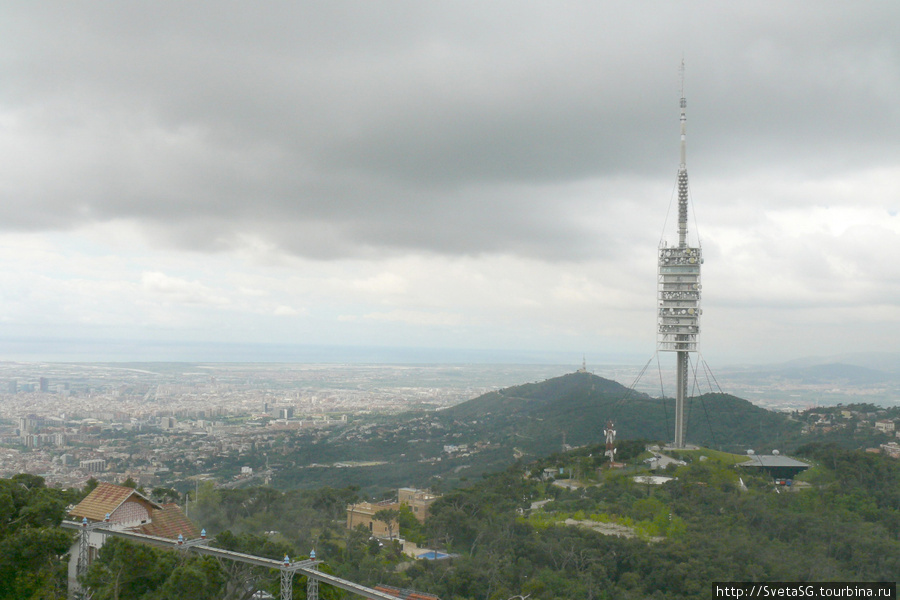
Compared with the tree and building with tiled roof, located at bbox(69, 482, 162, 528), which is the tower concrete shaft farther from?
the tree

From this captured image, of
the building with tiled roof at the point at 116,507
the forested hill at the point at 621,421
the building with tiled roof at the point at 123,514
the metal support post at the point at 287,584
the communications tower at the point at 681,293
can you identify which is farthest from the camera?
the forested hill at the point at 621,421

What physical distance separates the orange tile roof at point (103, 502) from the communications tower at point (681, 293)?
32.8 m

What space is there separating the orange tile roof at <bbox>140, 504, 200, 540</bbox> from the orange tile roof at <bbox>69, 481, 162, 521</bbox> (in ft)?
1.34

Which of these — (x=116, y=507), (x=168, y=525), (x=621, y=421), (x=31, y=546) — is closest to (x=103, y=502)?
(x=116, y=507)

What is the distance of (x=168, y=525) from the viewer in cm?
2027

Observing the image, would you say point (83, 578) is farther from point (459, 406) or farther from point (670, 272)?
point (459, 406)

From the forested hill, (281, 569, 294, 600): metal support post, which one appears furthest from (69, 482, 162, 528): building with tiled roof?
the forested hill

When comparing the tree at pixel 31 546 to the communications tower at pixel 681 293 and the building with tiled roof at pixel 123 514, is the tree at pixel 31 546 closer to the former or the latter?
the building with tiled roof at pixel 123 514

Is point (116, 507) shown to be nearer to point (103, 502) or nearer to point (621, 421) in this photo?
point (103, 502)

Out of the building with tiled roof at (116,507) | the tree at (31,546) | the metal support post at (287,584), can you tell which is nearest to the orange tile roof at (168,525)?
the building with tiled roof at (116,507)

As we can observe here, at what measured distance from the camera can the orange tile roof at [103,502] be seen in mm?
18984

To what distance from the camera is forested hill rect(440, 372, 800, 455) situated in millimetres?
60656

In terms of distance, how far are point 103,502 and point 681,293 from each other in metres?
34.6

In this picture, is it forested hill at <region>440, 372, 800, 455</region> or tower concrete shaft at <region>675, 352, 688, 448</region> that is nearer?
tower concrete shaft at <region>675, 352, 688, 448</region>
